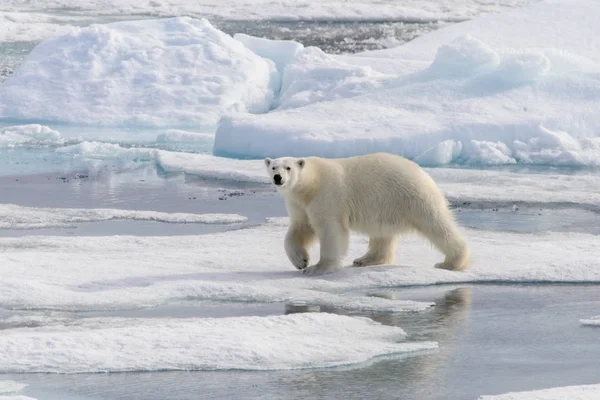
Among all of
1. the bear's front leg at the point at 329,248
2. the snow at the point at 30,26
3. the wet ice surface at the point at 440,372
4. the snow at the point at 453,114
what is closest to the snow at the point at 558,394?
the wet ice surface at the point at 440,372

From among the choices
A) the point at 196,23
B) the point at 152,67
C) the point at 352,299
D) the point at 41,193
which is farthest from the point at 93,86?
the point at 352,299

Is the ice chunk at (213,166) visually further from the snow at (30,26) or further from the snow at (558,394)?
the snow at (30,26)

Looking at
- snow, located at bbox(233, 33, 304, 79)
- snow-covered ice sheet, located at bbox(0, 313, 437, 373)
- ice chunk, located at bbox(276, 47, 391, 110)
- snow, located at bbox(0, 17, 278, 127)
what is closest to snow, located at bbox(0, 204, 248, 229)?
snow-covered ice sheet, located at bbox(0, 313, 437, 373)

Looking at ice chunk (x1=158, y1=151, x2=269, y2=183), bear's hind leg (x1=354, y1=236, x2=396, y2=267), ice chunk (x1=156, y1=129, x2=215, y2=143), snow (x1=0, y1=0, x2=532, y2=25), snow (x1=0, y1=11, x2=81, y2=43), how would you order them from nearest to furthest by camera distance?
bear's hind leg (x1=354, y1=236, x2=396, y2=267) → ice chunk (x1=158, y1=151, x2=269, y2=183) → ice chunk (x1=156, y1=129, x2=215, y2=143) → snow (x1=0, y1=11, x2=81, y2=43) → snow (x1=0, y1=0, x2=532, y2=25)

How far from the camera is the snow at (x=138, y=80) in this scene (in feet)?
55.0

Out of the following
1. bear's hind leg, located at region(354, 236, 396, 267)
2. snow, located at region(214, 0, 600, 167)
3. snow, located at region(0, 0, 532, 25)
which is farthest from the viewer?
snow, located at region(0, 0, 532, 25)

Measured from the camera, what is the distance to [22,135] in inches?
613

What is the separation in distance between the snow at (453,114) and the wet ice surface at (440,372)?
21.9ft

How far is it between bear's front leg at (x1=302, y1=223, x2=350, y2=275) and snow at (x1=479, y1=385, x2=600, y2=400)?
2533 millimetres

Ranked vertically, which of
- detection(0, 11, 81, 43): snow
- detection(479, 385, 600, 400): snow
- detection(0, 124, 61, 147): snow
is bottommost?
detection(0, 124, 61, 147): snow

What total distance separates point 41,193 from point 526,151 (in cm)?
569

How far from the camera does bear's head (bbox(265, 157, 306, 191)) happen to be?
264 inches

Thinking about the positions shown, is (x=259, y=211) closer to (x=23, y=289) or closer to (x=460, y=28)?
(x=23, y=289)

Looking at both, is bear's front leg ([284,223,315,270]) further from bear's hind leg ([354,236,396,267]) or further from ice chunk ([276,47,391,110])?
ice chunk ([276,47,391,110])
